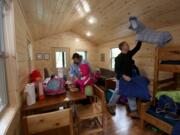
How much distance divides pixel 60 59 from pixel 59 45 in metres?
0.66

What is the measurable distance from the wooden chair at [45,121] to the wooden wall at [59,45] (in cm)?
452

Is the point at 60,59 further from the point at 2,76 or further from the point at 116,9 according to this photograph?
the point at 2,76

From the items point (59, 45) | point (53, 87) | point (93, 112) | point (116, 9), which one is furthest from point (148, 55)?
point (59, 45)

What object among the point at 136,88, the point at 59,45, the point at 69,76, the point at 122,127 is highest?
the point at 59,45

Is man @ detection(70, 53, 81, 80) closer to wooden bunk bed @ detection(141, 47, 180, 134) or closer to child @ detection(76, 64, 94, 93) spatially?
child @ detection(76, 64, 94, 93)

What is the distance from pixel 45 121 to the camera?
3.47 feet

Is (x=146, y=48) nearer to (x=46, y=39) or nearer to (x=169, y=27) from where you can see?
(x=169, y=27)

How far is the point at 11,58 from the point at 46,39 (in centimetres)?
449

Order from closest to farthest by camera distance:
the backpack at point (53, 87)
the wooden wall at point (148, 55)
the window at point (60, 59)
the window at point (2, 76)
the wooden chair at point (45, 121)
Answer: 1. the wooden chair at point (45, 121)
2. the window at point (2, 76)
3. the backpack at point (53, 87)
4. the wooden wall at point (148, 55)
5. the window at point (60, 59)

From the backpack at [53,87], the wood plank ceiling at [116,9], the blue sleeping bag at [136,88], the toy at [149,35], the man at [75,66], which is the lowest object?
the blue sleeping bag at [136,88]

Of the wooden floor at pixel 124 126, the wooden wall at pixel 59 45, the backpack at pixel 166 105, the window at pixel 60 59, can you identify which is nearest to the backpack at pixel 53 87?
the wooden floor at pixel 124 126

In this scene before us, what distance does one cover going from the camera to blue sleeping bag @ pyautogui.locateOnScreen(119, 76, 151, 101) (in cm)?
228

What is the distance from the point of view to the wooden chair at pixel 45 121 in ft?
3.31

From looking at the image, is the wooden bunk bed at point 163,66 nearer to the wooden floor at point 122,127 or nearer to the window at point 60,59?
the wooden floor at point 122,127
